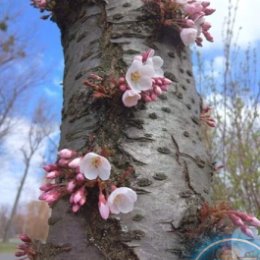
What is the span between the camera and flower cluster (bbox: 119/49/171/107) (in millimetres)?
1123

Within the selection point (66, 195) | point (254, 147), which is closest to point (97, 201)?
point (66, 195)

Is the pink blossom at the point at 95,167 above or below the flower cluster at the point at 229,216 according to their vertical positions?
above

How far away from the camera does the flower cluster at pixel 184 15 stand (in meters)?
1.30

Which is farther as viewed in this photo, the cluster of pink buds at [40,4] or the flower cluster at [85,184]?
Result: the cluster of pink buds at [40,4]

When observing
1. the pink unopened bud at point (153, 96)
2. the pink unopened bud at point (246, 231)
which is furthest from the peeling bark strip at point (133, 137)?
the pink unopened bud at point (246, 231)

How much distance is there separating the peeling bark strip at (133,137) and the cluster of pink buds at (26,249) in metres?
0.07

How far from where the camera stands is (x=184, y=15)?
1335 millimetres

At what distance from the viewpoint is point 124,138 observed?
1.10 meters

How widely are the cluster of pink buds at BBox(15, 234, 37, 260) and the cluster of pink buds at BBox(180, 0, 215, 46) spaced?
28.9 inches

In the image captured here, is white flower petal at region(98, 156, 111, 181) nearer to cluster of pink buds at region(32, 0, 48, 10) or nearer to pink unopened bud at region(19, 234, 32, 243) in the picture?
pink unopened bud at region(19, 234, 32, 243)

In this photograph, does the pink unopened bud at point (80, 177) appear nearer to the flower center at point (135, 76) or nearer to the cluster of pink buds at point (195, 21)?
the flower center at point (135, 76)

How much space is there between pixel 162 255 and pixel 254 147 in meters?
4.86

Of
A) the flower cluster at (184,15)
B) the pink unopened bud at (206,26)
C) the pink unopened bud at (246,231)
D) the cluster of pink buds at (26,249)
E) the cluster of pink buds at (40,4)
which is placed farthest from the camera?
the cluster of pink buds at (40,4)

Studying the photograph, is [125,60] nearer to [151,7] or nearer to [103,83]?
[103,83]
